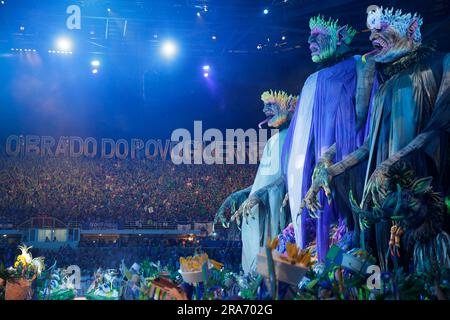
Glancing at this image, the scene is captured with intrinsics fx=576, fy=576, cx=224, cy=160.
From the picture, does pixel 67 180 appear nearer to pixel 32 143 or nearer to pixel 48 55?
pixel 32 143

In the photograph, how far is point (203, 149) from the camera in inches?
575

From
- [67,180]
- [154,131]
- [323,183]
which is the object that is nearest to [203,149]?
[154,131]

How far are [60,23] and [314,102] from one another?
24.0ft

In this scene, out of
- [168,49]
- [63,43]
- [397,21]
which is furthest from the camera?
[168,49]

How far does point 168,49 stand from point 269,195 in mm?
5835

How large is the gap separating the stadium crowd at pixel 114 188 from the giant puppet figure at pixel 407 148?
27.7ft

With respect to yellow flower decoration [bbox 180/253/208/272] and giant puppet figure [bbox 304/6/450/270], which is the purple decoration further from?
yellow flower decoration [bbox 180/253/208/272]

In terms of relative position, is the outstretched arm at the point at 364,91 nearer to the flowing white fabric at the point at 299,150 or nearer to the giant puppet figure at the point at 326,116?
the giant puppet figure at the point at 326,116

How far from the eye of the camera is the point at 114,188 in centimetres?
1658

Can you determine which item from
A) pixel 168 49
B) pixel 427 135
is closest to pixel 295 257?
pixel 427 135

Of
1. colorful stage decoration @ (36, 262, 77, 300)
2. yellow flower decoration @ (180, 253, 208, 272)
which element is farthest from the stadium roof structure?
yellow flower decoration @ (180, 253, 208, 272)

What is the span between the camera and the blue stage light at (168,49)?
14.5 m

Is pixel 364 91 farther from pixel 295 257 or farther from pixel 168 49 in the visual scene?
pixel 168 49

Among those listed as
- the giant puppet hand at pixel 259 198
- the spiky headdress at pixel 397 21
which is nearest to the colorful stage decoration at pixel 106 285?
the giant puppet hand at pixel 259 198
